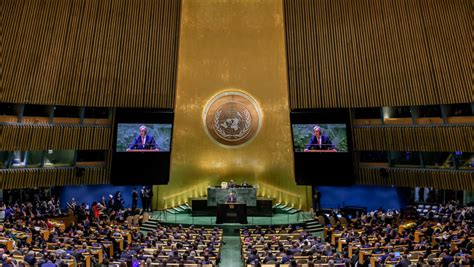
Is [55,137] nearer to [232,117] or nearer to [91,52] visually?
[91,52]

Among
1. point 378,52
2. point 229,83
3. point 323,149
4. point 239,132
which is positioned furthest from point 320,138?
point 229,83

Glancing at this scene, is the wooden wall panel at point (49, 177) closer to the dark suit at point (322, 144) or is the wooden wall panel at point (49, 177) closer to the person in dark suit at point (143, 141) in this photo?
the person in dark suit at point (143, 141)

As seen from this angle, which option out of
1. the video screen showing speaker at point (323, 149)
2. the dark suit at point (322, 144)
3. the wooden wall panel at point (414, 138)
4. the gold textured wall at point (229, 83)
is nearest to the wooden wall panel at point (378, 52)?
the video screen showing speaker at point (323, 149)

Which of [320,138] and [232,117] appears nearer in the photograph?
[320,138]

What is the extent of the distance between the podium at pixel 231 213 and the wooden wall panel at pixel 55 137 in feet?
21.0

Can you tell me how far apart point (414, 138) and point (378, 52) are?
4.10m

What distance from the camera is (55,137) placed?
20359 millimetres

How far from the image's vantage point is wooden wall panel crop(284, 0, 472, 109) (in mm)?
18641

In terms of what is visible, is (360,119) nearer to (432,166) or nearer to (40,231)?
(432,166)

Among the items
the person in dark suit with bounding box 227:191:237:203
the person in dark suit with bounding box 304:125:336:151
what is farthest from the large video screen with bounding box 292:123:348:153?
the person in dark suit with bounding box 227:191:237:203

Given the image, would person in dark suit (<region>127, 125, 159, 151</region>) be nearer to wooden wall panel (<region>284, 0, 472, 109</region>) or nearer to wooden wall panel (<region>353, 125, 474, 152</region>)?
wooden wall panel (<region>284, 0, 472, 109</region>)

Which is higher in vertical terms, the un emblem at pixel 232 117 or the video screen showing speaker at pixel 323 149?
the un emblem at pixel 232 117

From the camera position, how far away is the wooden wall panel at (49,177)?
63.5 feet

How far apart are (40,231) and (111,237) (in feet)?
8.74
